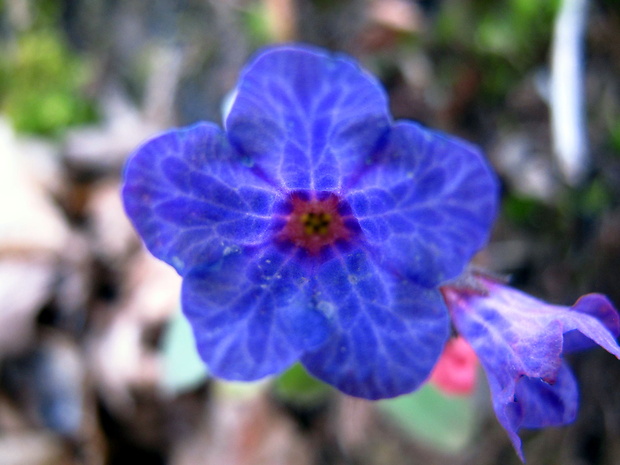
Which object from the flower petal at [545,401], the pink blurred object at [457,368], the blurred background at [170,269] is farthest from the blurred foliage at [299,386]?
the flower petal at [545,401]

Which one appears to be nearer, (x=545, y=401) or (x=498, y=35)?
(x=545, y=401)

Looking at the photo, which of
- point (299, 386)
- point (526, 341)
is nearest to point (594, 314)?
point (526, 341)

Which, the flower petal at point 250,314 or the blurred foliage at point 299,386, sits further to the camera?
the blurred foliage at point 299,386

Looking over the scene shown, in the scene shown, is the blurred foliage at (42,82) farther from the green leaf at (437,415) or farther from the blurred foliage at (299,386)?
the green leaf at (437,415)

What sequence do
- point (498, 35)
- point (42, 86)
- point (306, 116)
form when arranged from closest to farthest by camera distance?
point (306, 116) → point (498, 35) → point (42, 86)

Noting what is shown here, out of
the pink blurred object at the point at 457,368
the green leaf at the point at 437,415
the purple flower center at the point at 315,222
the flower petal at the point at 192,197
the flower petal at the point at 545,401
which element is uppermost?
the flower petal at the point at 192,197

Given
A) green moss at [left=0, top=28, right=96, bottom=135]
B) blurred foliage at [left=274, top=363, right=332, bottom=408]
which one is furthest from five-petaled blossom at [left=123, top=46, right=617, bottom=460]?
green moss at [left=0, top=28, right=96, bottom=135]

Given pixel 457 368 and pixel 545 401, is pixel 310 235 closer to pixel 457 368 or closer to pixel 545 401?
pixel 545 401

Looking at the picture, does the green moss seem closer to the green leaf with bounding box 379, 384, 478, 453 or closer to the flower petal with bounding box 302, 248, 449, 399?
the green leaf with bounding box 379, 384, 478, 453
